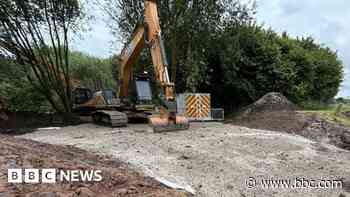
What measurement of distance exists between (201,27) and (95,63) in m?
8.75

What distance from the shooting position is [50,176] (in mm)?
3463

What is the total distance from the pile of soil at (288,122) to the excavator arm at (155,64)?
296 cm

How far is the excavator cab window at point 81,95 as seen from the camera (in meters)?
13.2

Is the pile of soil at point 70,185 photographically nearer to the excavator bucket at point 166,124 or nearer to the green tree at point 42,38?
the excavator bucket at point 166,124

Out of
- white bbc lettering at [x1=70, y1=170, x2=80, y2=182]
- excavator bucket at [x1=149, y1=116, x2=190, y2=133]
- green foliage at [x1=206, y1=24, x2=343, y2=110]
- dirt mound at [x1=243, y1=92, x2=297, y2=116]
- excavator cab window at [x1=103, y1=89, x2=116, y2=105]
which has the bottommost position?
white bbc lettering at [x1=70, y1=170, x2=80, y2=182]

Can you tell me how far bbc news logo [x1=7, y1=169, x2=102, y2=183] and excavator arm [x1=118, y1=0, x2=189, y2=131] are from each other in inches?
186

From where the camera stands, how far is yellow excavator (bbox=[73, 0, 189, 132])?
345 inches

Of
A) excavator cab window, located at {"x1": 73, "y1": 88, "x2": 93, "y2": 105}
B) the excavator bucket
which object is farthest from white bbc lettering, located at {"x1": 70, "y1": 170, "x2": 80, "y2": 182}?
excavator cab window, located at {"x1": 73, "y1": 88, "x2": 93, "y2": 105}

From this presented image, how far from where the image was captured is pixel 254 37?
16.2 metres

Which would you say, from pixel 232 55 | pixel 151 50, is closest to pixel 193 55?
pixel 232 55

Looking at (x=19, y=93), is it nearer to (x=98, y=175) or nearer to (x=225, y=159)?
→ (x=225, y=159)

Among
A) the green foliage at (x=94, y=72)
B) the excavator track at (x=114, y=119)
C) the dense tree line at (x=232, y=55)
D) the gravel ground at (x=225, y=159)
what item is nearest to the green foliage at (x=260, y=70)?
the dense tree line at (x=232, y=55)

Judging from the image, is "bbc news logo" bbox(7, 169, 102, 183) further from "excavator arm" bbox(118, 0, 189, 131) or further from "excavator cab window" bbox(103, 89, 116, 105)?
"excavator cab window" bbox(103, 89, 116, 105)

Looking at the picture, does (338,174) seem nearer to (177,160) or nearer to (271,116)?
(177,160)
